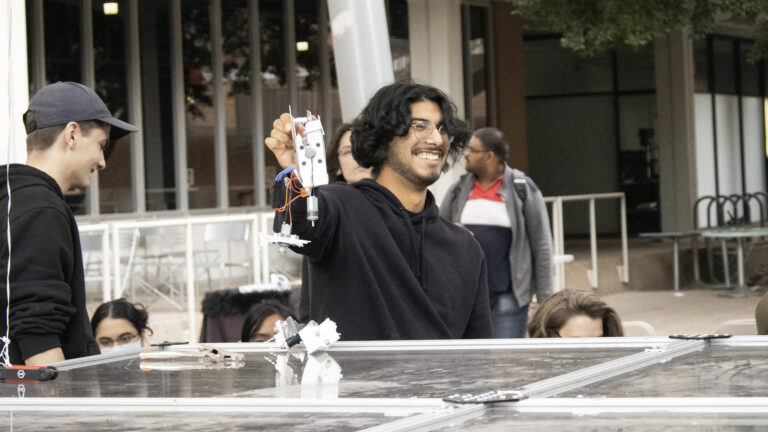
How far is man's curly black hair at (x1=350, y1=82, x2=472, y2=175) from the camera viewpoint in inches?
136

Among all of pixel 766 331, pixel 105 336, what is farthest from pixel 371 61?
pixel 766 331

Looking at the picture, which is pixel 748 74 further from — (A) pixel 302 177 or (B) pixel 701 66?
(A) pixel 302 177

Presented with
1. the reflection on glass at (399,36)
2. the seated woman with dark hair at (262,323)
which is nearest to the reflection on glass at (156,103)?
the reflection on glass at (399,36)

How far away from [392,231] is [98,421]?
1.38 metres

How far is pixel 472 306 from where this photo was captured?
352 cm

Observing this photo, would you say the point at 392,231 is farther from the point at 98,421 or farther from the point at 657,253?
the point at 657,253

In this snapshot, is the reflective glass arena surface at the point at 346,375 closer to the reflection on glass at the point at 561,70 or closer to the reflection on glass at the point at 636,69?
the reflection on glass at the point at 561,70

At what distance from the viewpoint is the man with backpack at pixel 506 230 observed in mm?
6840

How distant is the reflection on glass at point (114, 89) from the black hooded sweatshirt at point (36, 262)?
32.3ft

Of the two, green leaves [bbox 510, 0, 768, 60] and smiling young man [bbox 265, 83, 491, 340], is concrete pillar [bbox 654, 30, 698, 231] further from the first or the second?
smiling young man [bbox 265, 83, 491, 340]

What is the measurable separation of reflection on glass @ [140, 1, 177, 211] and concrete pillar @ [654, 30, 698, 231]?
8.69 m

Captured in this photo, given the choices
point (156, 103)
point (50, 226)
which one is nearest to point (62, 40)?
point (156, 103)

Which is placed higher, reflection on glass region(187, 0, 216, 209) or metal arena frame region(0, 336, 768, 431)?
reflection on glass region(187, 0, 216, 209)

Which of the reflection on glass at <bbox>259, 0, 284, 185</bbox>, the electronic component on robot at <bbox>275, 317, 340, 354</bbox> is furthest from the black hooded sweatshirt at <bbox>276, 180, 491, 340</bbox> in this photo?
the reflection on glass at <bbox>259, 0, 284, 185</bbox>
